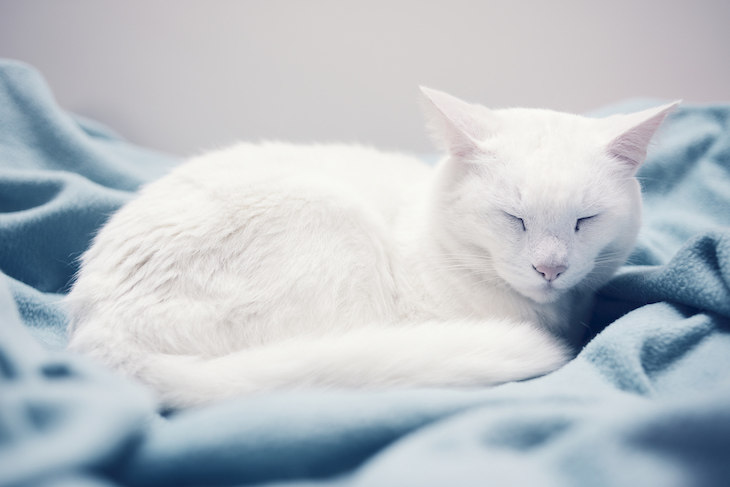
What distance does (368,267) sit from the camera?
0.91 meters

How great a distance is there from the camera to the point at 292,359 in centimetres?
67

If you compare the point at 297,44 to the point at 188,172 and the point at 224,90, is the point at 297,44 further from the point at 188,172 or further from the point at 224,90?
the point at 188,172

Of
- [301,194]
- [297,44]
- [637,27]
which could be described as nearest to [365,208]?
[301,194]

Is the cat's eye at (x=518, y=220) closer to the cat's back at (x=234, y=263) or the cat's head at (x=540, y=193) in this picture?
the cat's head at (x=540, y=193)

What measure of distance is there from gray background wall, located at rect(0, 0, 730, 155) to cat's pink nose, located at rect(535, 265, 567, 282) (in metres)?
1.31

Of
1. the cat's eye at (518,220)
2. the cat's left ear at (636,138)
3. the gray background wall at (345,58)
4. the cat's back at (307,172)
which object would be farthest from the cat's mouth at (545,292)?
the gray background wall at (345,58)

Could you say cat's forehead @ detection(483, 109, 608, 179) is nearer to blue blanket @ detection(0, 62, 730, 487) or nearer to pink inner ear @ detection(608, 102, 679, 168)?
pink inner ear @ detection(608, 102, 679, 168)

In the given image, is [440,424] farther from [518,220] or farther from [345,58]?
[345,58]

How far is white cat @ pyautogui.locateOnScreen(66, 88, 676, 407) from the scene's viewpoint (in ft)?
2.26

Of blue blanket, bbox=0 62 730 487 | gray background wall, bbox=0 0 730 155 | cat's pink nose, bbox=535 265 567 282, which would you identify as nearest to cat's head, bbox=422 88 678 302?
→ cat's pink nose, bbox=535 265 567 282

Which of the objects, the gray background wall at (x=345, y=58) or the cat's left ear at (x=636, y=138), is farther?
the gray background wall at (x=345, y=58)

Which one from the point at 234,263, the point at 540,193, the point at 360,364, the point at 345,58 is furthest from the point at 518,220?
the point at 345,58

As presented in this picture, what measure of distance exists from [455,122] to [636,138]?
0.35 metres

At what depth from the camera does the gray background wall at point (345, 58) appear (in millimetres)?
1828
